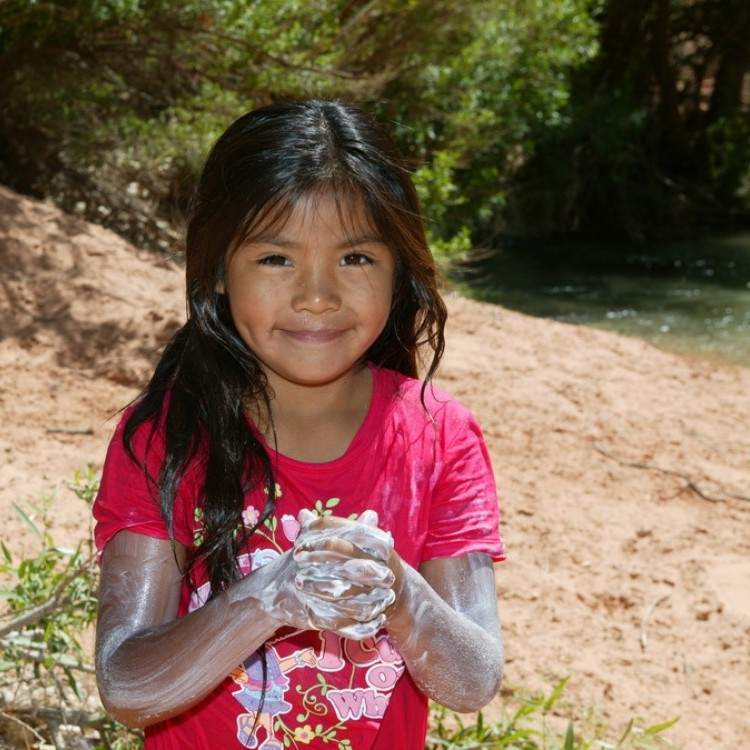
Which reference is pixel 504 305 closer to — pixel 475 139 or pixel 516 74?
pixel 475 139

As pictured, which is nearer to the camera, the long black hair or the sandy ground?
the long black hair

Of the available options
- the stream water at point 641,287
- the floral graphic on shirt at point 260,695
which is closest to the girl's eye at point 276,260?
the floral graphic on shirt at point 260,695

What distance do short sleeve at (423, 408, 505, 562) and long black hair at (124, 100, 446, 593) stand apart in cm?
13

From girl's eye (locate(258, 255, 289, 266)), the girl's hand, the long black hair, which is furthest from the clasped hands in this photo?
girl's eye (locate(258, 255, 289, 266))

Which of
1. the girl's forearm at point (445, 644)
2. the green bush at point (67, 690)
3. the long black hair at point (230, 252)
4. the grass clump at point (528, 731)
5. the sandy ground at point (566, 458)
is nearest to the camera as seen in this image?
the girl's forearm at point (445, 644)

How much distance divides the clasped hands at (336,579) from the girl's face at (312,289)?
36cm

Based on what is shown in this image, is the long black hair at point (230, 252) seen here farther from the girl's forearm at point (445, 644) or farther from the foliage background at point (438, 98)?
the foliage background at point (438, 98)

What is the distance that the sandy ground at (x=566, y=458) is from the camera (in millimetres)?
3156

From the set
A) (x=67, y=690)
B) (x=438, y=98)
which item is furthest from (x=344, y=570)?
(x=438, y=98)

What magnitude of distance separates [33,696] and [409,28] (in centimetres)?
604

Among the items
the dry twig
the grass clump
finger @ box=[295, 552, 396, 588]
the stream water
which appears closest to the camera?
finger @ box=[295, 552, 396, 588]

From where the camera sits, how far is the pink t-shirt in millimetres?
1622

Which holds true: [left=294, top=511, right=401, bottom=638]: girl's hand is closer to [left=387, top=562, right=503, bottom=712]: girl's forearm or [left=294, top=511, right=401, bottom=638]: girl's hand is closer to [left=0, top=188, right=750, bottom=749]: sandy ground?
[left=387, top=562, right=503, bottom=712]: girl's forearm

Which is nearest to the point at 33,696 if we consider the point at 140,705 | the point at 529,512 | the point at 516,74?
the point at 140,705
